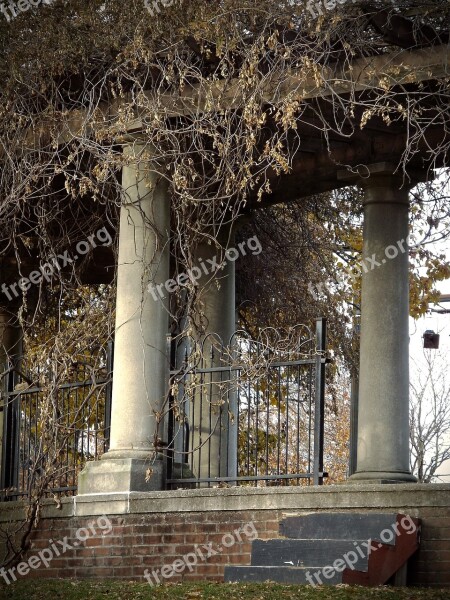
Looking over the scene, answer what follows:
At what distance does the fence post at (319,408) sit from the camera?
979cm

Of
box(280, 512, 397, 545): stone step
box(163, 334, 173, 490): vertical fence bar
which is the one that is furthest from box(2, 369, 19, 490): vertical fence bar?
box(280, 512, 397, 545): stone step

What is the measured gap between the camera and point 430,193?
12.5 meters

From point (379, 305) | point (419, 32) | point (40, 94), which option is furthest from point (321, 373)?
point (40, 94)

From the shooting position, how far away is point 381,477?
36.2ft

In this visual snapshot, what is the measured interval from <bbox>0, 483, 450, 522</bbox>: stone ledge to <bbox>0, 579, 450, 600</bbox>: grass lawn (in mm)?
712

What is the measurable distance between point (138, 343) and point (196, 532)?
6.43ft

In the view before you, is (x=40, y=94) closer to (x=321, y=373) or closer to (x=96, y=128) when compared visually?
(x=96, y=128)

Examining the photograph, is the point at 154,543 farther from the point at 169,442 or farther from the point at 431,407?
the point at 431,407

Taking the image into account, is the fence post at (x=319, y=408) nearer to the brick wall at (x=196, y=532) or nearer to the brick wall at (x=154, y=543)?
the brick wall at (x=196, y=532)

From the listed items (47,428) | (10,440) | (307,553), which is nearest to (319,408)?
(307,553)

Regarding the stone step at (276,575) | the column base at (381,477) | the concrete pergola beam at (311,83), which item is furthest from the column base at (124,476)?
the concrete pergola beam at (311,83)

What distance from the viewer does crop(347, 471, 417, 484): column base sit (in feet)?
36.0

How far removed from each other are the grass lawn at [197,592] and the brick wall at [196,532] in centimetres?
35

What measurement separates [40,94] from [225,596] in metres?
5.48
